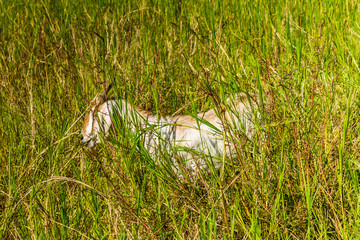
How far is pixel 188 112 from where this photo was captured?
2.03 metres

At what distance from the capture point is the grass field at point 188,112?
5.24 feet

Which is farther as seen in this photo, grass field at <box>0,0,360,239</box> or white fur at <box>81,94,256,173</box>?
white fur at <box>81,94,256,173</box>

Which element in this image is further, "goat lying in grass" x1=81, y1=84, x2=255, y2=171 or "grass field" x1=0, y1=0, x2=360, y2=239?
"goat lying in grass" x1=81, y1=84, x2=255, y2=171

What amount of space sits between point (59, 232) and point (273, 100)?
122 centimetres

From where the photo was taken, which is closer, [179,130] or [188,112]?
[188,112]

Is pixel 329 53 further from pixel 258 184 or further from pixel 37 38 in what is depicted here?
pixel 37 38

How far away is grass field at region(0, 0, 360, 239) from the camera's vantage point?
5.24ft

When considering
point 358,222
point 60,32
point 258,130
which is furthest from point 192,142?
point 60,32

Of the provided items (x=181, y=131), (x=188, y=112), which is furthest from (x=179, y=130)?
(x=188, y=112)

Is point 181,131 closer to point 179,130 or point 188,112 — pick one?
point 179,130

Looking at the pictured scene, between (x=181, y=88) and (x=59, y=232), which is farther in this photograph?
(x=181, y=88)

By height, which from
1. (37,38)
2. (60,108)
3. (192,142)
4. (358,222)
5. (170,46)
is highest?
(37,38)

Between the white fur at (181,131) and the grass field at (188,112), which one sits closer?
the grass field at (188,112)

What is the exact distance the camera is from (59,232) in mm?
1750
